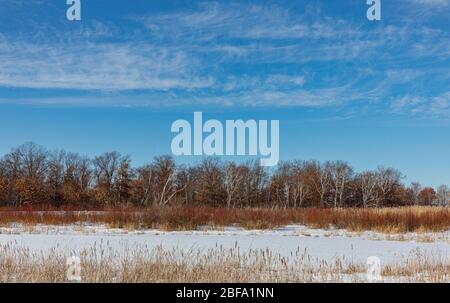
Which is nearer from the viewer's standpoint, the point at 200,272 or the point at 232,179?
the point at 200,272

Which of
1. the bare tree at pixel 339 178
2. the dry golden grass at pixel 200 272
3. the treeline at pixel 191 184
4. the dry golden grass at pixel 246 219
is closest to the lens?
the dry golden grass at pixel 200 272

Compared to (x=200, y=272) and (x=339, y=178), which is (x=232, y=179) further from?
(x=200, y=272)

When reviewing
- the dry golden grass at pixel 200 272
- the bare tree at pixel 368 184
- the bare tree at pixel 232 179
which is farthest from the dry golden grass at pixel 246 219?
the bare tree at pixel 368 184

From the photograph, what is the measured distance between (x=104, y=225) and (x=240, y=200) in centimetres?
4231

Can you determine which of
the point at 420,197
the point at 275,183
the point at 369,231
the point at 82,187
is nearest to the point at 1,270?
the point at 369,231

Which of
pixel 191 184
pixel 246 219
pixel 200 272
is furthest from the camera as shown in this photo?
pixel 191 184

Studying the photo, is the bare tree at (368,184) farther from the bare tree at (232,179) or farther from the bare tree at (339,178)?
the bare tree at (232,179)

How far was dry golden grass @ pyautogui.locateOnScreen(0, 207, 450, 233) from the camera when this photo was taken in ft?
64.9

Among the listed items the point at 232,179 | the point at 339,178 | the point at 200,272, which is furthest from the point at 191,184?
the point at 200,272

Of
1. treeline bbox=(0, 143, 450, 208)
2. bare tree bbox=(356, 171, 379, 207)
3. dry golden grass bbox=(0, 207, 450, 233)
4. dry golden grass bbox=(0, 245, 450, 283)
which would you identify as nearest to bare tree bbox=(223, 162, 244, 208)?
treeline bbox=(0, 143, 450, 208)

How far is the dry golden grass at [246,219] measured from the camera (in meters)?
19.8

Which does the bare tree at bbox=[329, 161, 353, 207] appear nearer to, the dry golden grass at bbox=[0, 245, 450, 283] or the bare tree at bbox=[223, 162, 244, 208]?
the bare tree at bbox=[223, 162, 244, 208]

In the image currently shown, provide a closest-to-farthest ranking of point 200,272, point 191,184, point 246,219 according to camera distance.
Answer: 1. point 200,272
2. point 246,219
3. point 191,184

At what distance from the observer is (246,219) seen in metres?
21.7
